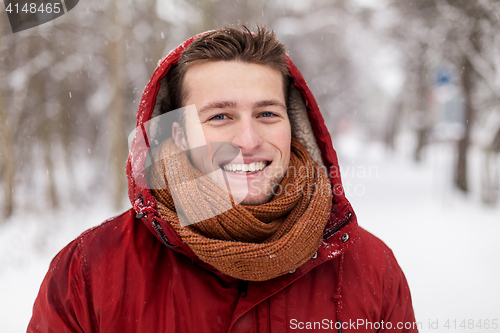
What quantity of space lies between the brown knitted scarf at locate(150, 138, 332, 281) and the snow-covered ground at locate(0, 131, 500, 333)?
3.30 metres

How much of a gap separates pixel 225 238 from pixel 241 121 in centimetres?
65

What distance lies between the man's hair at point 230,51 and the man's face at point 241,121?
1.5 inches

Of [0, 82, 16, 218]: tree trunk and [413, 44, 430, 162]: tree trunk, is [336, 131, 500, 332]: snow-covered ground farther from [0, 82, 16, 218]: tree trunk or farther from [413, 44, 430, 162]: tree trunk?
[0, 82, 16, 218]: tree trunk

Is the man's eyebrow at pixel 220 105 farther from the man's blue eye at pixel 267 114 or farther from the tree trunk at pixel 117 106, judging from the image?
the tree trunk at pixel 117 106

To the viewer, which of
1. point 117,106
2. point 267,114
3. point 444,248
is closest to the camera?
point 267,114

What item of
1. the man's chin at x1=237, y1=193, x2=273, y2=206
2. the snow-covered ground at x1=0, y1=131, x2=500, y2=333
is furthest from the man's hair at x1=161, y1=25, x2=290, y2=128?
the snow-covered ground at x1=0, y1=131, x2=500, y2=333

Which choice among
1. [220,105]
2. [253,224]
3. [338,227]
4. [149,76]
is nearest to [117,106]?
[149,76]

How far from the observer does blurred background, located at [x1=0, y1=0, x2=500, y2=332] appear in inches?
209

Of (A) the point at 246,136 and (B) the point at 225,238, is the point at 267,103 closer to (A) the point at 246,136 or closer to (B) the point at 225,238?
(A) the point at 246,136

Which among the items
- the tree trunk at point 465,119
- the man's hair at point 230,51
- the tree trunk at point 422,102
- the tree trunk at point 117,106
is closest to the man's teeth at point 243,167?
the man's hair at point 230,51

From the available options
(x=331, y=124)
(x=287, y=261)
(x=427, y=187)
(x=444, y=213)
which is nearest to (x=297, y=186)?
(x=287, y=261)

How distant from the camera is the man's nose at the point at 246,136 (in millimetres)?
1703

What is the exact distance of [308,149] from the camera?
2.24 metres

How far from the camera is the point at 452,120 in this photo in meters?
Result: 7.06
